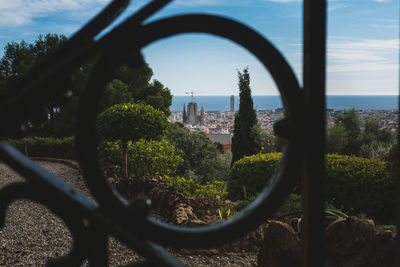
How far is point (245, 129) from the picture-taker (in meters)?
11.4

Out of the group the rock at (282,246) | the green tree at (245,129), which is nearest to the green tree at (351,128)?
the green tree at (245,129)

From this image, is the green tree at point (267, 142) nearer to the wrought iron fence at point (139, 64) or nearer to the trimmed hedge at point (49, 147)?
the trimmed hedge at point (49, 147)

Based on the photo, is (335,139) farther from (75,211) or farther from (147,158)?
(75,211)

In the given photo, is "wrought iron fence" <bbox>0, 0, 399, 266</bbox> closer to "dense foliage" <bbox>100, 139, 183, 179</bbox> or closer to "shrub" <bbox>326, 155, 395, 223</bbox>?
"shrub" <bbox>326, 155, 395, 223</bbox>

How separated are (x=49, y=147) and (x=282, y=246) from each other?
11838 millimetres

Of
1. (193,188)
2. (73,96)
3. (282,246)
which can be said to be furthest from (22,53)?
(282,246)

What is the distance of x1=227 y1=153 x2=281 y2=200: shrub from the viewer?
20.6 ft

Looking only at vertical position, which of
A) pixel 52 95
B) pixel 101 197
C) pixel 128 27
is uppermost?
pixel 128 27

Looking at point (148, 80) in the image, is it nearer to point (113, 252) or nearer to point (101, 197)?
point (113, 252)

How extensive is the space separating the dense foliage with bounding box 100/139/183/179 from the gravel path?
3.20 metres

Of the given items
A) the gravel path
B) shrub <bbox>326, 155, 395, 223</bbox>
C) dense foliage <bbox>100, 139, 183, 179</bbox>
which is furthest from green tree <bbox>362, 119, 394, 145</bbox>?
the gravel path

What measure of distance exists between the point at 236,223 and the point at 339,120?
15.6m

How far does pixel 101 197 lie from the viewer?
0.74 meters

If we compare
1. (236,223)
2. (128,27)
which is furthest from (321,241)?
(128,27)
